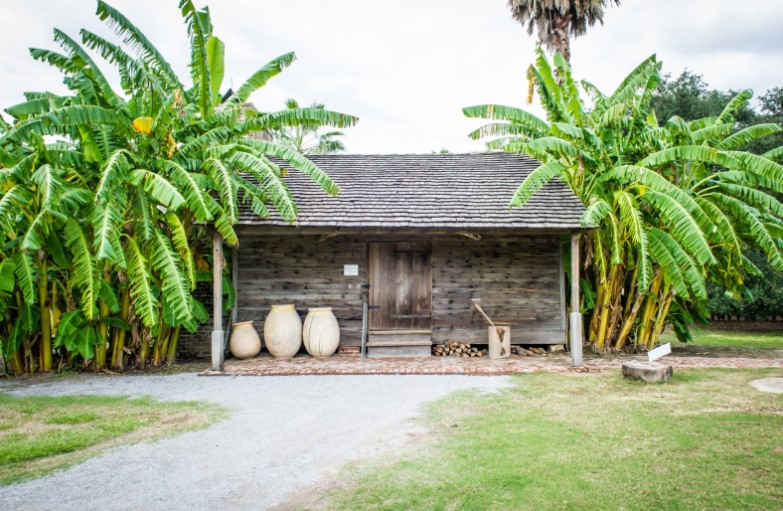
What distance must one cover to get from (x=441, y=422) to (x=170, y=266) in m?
4.98

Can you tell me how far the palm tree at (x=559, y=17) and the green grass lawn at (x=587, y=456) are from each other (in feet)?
42.2

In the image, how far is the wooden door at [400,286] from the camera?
11641 millimetres

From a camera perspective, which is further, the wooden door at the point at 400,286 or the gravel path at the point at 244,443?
the wooden door at the point at 400,286

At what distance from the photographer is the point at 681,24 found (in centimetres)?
1584

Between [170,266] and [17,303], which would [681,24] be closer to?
[170,266]

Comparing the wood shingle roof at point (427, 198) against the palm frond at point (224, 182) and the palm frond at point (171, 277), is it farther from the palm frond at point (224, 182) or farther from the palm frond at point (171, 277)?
the palm frond at point (171, 277)

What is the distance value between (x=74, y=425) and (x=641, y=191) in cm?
972

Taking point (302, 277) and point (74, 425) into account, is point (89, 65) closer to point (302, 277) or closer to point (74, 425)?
point (302, 277)

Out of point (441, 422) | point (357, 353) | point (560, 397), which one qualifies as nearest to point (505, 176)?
point (357, 353)

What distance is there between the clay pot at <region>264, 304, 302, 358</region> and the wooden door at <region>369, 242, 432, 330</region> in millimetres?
1695

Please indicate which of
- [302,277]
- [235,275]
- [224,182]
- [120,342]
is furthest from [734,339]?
[120,342]

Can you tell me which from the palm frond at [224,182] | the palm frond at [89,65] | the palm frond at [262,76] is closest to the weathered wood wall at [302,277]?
the palm frond at [224,182]

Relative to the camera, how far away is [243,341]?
10.9 meters

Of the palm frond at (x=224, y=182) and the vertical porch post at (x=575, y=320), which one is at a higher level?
the palm frond at (x=224, y=182)
